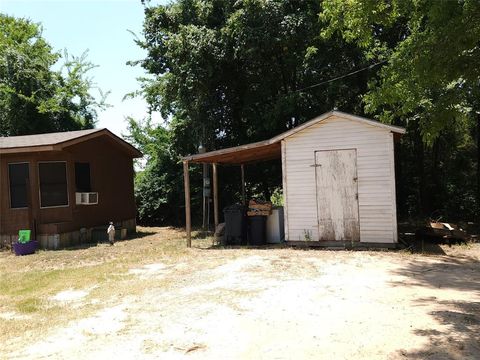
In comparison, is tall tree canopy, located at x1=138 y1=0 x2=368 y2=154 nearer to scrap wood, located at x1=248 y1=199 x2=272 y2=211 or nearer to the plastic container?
scrap wood, located at x1=248 y1=199 x2=272 y2=211

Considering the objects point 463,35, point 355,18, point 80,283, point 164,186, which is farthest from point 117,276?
point 164,186

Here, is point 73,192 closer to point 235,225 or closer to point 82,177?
point 82,177

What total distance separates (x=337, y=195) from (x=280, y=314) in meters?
5.16

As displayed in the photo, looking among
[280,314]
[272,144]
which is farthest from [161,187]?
[280,314]

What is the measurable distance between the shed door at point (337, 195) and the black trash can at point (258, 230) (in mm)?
1630

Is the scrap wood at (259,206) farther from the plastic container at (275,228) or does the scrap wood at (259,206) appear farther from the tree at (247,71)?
the tree at (247,71)

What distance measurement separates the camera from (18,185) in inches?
494

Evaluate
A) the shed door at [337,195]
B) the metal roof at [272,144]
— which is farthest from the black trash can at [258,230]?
the metal roof at [272,144]

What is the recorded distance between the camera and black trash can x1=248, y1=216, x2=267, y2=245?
432 inches

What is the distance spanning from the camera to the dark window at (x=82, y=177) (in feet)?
44.4

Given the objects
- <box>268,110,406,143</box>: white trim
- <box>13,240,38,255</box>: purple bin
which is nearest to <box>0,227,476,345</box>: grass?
<box>13,240,38,255</box>: purple bin

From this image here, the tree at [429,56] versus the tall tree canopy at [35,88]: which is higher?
the tall tree canopy at [35,88]

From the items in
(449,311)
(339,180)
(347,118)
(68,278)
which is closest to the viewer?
(449,311)

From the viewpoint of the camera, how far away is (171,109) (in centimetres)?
1838
